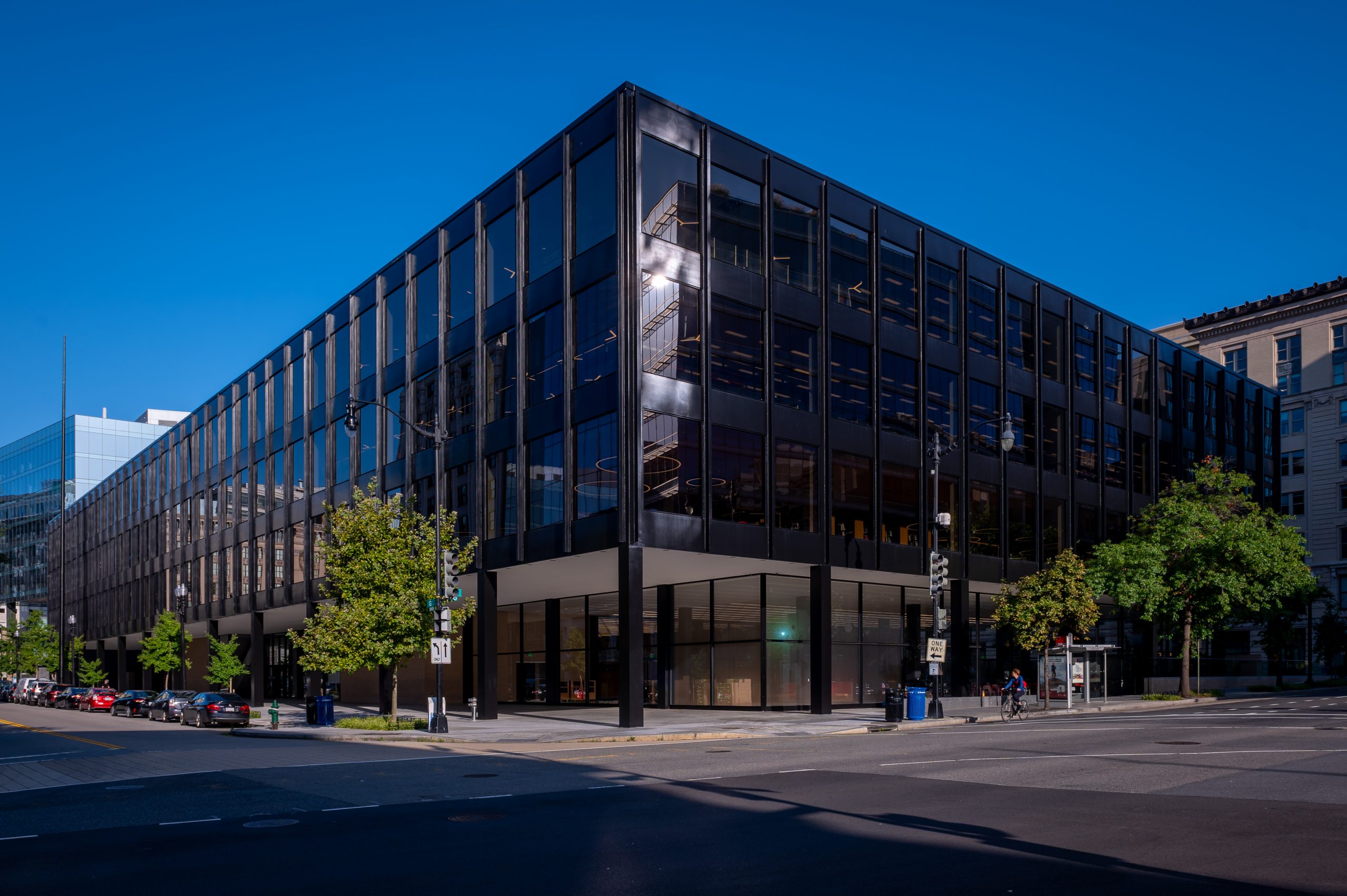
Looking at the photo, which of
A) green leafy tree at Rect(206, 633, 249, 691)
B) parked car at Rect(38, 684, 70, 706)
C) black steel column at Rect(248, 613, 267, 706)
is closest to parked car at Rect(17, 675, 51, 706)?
parked car at Rect(38, 684, 70, 706)

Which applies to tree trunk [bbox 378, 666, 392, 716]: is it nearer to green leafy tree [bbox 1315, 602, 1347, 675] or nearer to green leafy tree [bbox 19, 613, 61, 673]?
green leafy tree [bbox 1315, 602, 1347, 675]

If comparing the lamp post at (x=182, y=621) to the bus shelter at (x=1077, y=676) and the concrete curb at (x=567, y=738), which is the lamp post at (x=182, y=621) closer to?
the concrete curb at (x=567, y=738)

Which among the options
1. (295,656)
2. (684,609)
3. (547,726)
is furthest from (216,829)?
(295,656)

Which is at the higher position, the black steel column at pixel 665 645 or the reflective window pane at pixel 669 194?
the reflective window pane at pixel 669 194

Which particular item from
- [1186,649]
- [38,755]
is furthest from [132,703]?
[1186,649]

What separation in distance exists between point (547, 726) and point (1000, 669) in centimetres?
2564

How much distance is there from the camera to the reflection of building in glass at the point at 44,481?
138375mm

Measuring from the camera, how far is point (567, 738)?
3192 cm

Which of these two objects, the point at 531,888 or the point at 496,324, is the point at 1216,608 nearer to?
the point at 496,324

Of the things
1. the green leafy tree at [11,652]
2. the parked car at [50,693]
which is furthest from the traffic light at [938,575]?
the green leafy tree at [11,652]

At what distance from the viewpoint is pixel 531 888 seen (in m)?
10.2

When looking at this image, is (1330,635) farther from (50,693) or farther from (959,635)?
(50,693)

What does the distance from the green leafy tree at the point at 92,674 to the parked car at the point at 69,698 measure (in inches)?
695

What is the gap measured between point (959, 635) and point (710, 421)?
1727 cm
